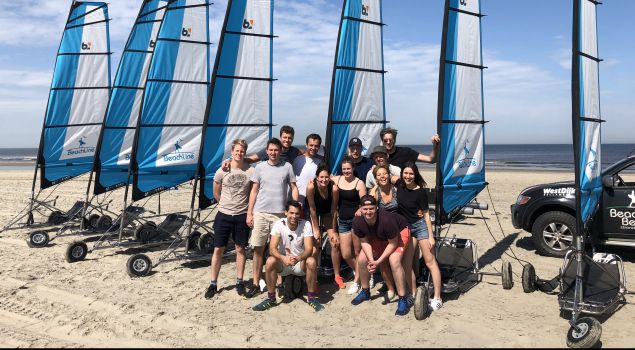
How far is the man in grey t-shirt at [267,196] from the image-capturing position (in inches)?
238

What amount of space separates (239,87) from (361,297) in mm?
4387

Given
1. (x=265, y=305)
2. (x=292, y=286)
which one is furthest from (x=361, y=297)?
(x=265, y=305)

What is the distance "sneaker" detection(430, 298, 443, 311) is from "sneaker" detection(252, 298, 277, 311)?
1.83 m

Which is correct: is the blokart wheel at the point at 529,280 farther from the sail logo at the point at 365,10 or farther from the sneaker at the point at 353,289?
the sail logo at the point at 365,10

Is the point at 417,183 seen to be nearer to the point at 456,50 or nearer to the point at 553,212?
the point at 456,50

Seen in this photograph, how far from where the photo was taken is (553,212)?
7.97 metres

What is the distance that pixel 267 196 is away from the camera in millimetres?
6066

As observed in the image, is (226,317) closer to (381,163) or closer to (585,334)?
(381,163)

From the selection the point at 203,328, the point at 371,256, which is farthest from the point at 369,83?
the point at 203,328

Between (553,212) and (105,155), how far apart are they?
919 cm

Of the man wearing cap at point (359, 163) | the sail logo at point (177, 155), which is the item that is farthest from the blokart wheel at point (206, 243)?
the man wearing cap at point (359, 163)

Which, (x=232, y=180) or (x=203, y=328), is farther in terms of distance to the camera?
(x=232, y=180)

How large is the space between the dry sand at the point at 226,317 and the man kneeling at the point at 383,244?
1.08 ft

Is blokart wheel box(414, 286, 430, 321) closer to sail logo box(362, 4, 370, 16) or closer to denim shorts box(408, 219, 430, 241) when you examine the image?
denim shorts box(408, 219, 430, 241)
